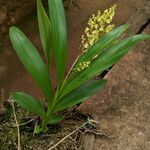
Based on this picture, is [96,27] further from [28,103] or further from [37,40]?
[37,40]

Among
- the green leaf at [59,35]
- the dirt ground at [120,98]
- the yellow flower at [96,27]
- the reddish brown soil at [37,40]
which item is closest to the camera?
the yellow flower at [96,27]

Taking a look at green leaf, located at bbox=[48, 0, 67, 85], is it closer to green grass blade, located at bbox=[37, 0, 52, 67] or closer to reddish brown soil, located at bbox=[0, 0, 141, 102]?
green grass blade, located at bbox=[37, 0, 52, 67]

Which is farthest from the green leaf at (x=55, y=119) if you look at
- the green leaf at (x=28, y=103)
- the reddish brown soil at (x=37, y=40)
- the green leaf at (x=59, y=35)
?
the reddish brown soil at (x=37, y=40)

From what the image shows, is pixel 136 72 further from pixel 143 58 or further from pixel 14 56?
pixel 14 56

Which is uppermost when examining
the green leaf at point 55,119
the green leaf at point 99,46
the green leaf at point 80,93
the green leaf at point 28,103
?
the green leaf at point 99,46

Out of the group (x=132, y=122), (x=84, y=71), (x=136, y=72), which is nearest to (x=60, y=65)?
(x=84, y=71)

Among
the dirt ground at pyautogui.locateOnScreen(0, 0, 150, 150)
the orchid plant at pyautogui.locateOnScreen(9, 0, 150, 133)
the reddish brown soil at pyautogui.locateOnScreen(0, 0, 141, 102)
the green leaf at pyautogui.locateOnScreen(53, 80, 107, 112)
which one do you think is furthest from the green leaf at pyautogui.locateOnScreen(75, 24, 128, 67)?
the reddish brown soil at pyautogui.locateOnScreen(0, 0, 141, 102)

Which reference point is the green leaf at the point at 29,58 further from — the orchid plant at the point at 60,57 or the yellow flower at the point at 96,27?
the yellow flower at the point at 96,27
